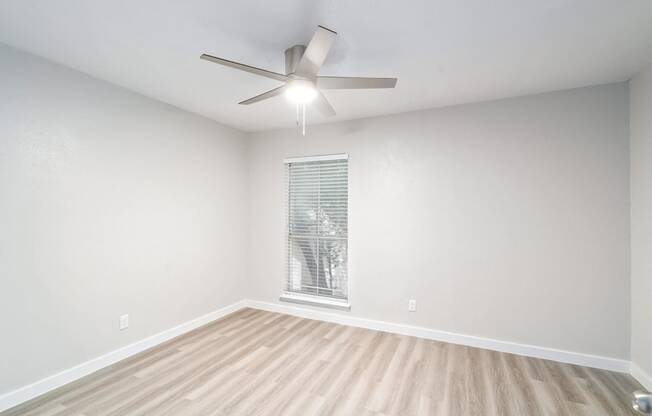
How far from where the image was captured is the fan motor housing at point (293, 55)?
196 cm

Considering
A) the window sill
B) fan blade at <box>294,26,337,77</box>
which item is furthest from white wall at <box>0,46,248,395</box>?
fan blade at <box>294,26,337,77</box>

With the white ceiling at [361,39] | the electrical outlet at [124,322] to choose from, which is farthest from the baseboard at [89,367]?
the white ceiling at [361,39]

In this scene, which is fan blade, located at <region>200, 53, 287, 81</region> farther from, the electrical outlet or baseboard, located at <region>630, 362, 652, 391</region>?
baseboard, located at <region>630, 362, 652, 391</region>

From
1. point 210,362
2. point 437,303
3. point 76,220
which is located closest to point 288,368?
point 210,362

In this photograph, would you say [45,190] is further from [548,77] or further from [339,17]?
[548,77]

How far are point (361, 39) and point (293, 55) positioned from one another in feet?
1.51

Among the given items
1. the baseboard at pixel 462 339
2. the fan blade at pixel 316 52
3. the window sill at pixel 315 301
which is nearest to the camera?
the fan blade at pixel 316 52

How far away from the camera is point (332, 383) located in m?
2.36

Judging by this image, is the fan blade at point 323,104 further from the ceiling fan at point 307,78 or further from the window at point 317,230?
the window at point 317,230

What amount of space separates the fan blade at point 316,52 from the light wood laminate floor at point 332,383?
2.25 meters

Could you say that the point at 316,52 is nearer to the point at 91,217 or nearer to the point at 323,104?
the point at 323,104

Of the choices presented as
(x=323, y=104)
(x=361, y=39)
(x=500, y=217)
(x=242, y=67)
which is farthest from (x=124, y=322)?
(x=500, y=217)

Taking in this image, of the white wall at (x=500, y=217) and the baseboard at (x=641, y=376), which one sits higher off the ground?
the white wall at (x=500, y=217)

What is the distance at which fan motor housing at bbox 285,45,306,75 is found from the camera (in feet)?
6.42
